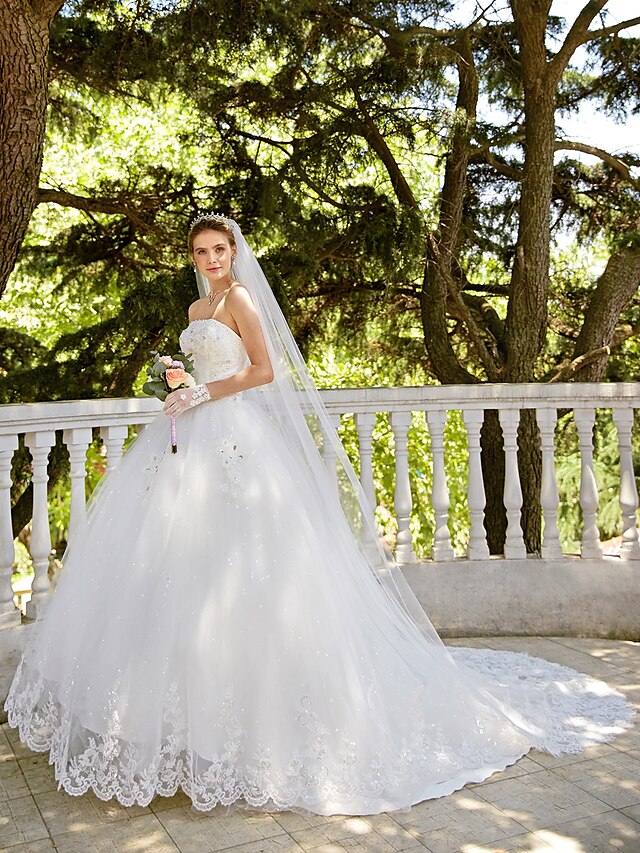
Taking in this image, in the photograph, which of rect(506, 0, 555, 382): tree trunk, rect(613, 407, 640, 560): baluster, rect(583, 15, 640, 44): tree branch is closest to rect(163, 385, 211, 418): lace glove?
rect(613, 407, 640, 560): baluster

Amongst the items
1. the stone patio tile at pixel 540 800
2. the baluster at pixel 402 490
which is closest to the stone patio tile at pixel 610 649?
the baluster at pixel 402 490

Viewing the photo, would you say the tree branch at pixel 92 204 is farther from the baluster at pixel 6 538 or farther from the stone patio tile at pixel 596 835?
the stone patio tile at pixel 596 835

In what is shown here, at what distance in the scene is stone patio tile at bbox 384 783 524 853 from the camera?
265 cm

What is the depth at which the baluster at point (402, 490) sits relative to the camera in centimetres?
461

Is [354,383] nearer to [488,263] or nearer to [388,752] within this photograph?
[488,263]

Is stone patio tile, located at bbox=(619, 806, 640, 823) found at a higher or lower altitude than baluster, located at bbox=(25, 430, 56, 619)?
lower

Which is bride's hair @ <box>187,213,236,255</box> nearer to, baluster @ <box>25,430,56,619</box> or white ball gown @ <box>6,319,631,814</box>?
white ball gown @ <box>6,319,631,814</box>

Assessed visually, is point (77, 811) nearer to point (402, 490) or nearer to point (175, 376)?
point (175, 376)

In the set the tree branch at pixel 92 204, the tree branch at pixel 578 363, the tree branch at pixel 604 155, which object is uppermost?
the tree branch at pixel 604 155

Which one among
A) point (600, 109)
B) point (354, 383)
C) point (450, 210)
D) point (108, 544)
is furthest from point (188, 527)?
point (354, 383)

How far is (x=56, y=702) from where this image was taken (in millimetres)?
3176

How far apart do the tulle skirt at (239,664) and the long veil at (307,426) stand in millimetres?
98

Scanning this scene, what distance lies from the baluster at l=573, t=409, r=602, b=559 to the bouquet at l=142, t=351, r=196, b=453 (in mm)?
2296

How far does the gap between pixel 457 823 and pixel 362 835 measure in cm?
31
